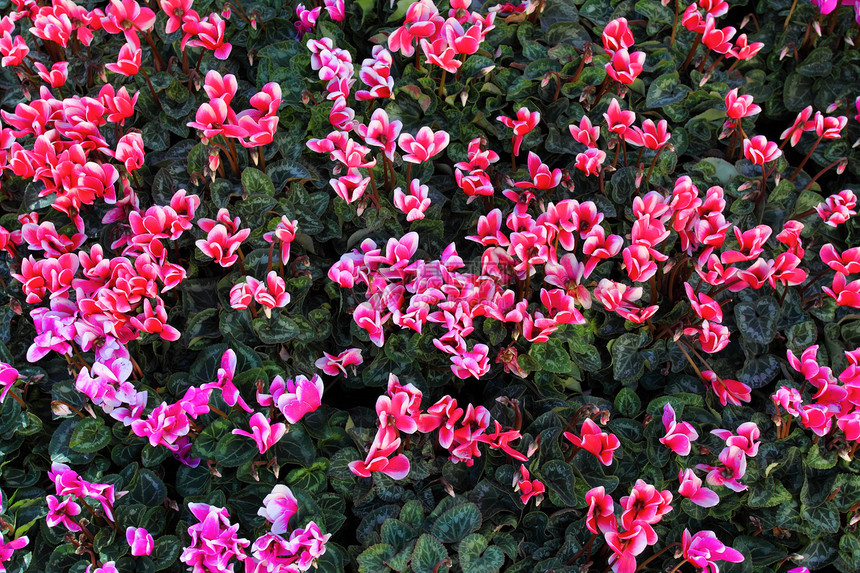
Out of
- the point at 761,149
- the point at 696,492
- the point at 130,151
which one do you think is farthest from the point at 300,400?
the point at 761,149

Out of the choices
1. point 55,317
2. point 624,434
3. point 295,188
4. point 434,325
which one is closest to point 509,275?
point 434,325

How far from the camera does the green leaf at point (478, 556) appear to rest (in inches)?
62.9

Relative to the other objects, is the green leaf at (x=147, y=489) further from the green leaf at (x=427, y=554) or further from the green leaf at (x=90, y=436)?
the green leaf at (x=427, y=554)

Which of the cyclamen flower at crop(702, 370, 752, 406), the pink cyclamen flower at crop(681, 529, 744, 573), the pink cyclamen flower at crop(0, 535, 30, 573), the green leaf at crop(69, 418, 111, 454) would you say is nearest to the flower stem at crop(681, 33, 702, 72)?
the cyclamen flower at crop(702, 370, 752, 406)

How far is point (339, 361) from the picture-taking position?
5.89ft

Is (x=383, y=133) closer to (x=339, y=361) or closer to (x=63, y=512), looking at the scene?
(x=339, y=361)

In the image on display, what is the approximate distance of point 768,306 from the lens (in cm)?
189

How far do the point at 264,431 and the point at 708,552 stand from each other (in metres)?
0.99

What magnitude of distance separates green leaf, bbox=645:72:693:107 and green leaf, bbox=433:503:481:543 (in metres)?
1.30

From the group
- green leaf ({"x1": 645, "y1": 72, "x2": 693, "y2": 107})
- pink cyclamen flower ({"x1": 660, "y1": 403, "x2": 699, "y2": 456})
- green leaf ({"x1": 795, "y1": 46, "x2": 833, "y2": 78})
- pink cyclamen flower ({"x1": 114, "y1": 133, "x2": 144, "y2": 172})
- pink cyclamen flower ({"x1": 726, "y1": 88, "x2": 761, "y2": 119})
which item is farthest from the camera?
green leaf ({"x1": 795, "y1": 46, "x2": 833, "y2": 78})

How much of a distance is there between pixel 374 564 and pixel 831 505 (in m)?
1.11

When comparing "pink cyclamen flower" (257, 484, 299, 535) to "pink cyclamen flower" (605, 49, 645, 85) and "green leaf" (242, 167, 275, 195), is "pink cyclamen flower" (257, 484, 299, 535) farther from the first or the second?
"pink cyclamen flower" (605, 49, 645, 85)

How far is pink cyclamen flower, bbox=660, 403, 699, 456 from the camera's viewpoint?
63.1 inches

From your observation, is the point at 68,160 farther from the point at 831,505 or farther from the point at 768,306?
the point at 831,505
